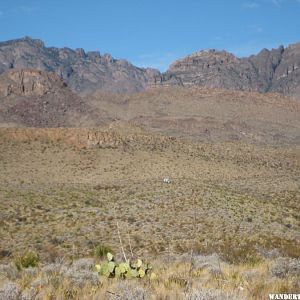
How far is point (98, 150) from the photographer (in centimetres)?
5175

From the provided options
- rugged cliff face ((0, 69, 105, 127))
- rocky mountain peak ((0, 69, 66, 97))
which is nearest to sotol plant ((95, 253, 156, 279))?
rugged cliff face ((0, 69, 105, 127))

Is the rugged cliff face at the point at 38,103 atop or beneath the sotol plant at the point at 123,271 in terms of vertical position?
atop

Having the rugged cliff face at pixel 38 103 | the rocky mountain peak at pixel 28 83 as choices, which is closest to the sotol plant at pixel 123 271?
the rugged cliff face at pixel 38 103

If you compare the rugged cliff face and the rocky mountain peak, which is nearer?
the rugged cliff face

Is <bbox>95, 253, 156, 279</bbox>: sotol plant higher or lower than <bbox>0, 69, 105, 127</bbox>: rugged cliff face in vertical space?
lower

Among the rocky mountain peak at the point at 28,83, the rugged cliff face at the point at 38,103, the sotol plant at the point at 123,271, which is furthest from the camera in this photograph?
the rocky mountain peak at the point at 28,83

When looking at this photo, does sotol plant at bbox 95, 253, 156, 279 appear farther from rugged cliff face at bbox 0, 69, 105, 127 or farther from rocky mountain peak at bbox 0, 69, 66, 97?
rocky mountain peak at bbox 0, 69, 66, 97

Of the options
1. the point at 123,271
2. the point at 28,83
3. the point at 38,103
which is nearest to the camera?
the point at 123,271

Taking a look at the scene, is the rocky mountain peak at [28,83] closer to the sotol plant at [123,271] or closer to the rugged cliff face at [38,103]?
the rugged cliff face at [38,103]

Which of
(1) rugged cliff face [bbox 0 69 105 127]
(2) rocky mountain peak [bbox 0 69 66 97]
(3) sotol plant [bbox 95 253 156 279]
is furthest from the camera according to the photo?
(2) rocky mountain peak [bbox 0 69 66 97]

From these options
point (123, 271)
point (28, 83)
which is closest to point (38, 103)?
point (28, 83)

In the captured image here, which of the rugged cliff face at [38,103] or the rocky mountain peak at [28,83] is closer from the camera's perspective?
the rugged cliff face at [38,103]

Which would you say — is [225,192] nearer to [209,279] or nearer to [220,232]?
[220,232]

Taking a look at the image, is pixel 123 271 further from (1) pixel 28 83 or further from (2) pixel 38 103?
(1) pixel 28 83
